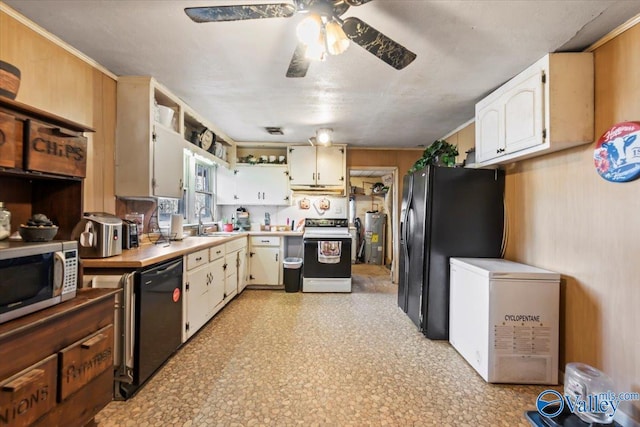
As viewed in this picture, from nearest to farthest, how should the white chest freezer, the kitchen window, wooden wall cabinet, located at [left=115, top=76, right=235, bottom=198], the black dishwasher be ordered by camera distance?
the black dishwasher, the white chest freezer, wooden wall cabinet, located at [left=115, top=76, right=235, bottom=198], the kitchen window

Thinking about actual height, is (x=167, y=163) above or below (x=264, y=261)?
above

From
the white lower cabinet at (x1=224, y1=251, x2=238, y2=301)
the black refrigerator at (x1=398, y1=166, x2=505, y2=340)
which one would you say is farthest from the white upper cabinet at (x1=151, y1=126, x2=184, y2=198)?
the black refrigerator at (x1=398, y1=166, x2=505, y2=340)

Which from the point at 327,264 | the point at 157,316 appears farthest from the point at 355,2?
the point at 327,264

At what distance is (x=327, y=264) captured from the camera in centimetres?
395

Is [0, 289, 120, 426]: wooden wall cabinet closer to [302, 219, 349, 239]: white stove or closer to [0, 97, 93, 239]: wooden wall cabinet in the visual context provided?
[0, 97, 93, 239]: wooden wall cabinet

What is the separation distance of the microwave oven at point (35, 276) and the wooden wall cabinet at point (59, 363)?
1.8 inches

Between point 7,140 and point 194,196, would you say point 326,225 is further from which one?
point 7,140

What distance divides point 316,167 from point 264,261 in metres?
1.69

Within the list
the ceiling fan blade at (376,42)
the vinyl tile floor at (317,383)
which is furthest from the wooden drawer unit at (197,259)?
the ceiling fan blade at (376,42)

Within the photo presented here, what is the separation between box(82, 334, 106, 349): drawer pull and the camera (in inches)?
51.3

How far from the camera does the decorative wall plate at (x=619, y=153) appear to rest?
4.93 feet

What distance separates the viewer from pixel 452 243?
253cm

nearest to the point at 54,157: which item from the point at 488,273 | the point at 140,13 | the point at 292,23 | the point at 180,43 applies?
the point at 140,13

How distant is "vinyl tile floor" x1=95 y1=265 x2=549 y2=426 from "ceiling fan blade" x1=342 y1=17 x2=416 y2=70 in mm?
2114
